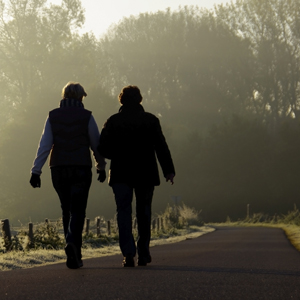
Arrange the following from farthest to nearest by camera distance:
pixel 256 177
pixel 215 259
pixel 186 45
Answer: pixel 186 45 < pixel 256 177 < pixel 215 259

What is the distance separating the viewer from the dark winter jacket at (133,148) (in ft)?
28.0

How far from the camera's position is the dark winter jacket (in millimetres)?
8523

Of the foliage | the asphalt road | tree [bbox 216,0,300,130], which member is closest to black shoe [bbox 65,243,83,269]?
the asphalt road

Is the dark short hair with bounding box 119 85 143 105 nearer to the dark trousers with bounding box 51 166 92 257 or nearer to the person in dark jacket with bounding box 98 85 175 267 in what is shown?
the person in dark jacket with bounding box 98 85 175 267

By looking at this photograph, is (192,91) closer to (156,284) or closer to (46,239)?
(46,239)

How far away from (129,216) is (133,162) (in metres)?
0.64

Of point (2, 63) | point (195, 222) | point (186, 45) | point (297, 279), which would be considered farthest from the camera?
point (186, 45)

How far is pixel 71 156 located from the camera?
846 centimetres

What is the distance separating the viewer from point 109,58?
72.2 meters

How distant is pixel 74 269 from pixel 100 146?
58.1 inches

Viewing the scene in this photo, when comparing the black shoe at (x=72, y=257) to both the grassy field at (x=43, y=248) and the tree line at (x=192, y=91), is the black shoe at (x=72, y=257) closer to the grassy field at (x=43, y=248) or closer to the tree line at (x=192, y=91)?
the grassy field at (x=43, y=248)

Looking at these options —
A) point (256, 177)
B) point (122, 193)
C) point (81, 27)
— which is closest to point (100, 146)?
point (122, 193)

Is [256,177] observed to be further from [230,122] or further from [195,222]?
[195,222]

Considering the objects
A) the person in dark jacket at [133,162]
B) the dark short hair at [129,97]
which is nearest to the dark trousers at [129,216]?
the person in dark jacket at [133,162]
